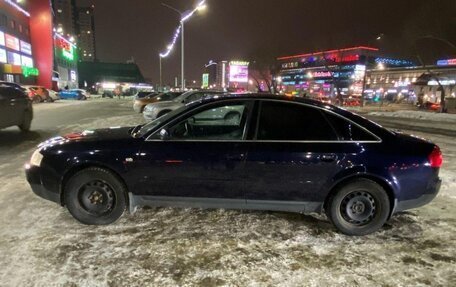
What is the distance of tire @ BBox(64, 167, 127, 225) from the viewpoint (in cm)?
455

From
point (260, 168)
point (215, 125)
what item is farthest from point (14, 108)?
point (260, 168)

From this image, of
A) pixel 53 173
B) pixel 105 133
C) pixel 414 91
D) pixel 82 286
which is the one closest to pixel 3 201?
pixel 53 173

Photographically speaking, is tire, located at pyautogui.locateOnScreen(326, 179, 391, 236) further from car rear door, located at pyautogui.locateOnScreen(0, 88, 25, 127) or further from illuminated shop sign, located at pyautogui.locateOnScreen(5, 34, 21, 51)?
illuminated shop sign, located at pyautogui.locateOnScreen(5, 34, 21, 51)

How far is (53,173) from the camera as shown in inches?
180

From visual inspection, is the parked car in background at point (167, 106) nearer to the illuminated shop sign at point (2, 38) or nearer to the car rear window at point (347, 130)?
the car rear window at point (347, 130)

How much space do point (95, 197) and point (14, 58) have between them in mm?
51574

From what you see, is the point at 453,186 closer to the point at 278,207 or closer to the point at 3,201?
the point at 278,207

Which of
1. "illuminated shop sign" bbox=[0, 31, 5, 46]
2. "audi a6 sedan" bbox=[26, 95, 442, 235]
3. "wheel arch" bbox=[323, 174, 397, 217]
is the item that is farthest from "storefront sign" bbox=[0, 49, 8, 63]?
"wheel arch" bbox=[323, 174, 397, 217]

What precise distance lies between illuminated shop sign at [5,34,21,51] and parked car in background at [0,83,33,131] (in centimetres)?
3997

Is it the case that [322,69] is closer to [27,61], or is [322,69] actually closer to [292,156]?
[27,61]

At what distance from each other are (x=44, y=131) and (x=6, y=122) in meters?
1.59

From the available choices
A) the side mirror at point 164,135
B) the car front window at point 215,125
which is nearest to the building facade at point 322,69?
the car front window at point 215,125

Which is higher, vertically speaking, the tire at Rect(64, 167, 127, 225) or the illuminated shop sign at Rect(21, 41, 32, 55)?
the illuminated shop sign at Rect(21, 41, 32, 55)

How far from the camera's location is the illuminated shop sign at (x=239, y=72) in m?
92.8
